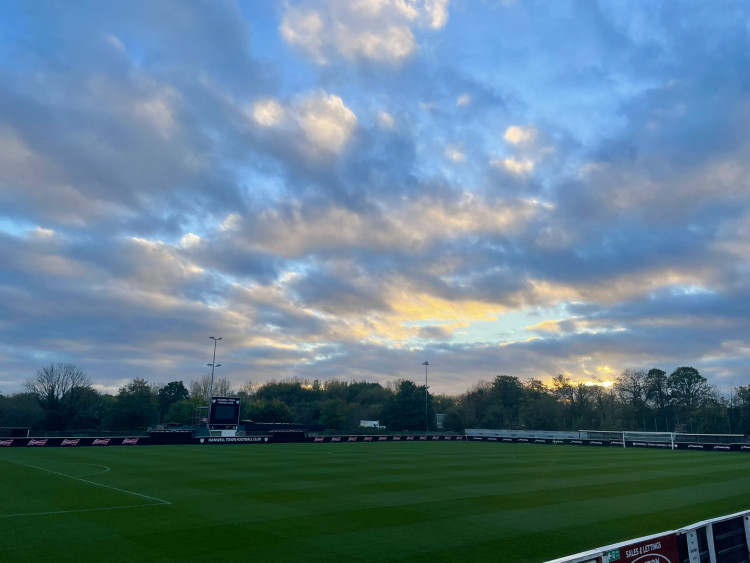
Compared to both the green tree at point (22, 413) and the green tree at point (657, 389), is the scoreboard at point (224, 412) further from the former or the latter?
the green tree at point (657, 389)

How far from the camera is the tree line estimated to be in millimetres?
84062

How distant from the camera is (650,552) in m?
7.50

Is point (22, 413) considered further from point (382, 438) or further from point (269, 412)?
point (382, 438)

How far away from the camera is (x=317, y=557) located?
35.0 feet

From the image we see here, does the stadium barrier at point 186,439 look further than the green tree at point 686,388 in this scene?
No

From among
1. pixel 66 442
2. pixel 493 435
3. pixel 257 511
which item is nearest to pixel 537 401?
pixel 493 435

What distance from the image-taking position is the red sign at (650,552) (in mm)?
6867

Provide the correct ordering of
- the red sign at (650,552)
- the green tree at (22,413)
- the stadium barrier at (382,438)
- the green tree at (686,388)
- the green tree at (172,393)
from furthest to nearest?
1. the green tree at (172,393)
2. the green tree at (686,388)
3. the green tree at (22,413)
4. the stadium barrier at (382,438)
5. the red sign at (650,552)

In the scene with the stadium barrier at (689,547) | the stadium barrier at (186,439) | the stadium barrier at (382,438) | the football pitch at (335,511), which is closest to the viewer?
the stadium barrier at (689,547)

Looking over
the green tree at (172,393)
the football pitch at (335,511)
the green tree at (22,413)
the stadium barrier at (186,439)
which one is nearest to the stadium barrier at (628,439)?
the stadium barrier at (186,439)

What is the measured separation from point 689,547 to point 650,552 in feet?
4.52

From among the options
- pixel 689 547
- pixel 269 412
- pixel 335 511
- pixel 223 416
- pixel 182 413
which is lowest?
pixel 335 511

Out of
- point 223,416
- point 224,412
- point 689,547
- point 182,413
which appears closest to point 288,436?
point 223,416

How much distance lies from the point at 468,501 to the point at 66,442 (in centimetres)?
4267
